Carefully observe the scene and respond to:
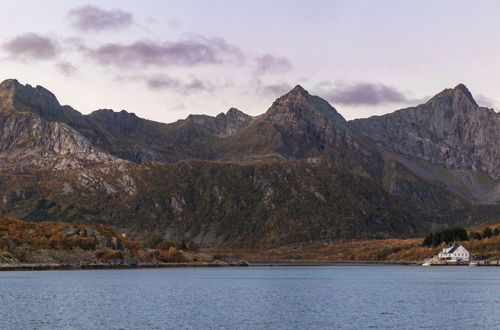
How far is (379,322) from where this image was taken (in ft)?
317

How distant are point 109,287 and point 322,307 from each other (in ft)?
234

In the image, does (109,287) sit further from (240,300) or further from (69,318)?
(69,318)

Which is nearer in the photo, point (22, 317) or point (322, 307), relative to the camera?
point (22, 317)

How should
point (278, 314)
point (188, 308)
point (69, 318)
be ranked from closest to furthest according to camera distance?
point (69, 318) < point (278, 314) < point (188, 308)

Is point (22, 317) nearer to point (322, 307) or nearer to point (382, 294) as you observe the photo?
point (322, 307)

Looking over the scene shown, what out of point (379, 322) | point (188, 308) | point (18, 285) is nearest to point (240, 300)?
point (188, 308)

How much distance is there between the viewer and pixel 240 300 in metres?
135

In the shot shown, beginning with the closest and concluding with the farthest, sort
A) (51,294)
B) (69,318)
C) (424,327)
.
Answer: (424,327) < (69,318) < (51,294)

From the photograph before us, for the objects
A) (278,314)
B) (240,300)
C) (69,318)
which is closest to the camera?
(69,318)

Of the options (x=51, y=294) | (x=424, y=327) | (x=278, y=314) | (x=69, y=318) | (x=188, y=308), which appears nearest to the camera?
(x=424, y=327)

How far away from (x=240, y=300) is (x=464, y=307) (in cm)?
4100

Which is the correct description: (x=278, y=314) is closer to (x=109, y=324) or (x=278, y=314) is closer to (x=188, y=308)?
(x=188, y=308)

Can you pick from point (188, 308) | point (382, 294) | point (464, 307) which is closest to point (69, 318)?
point (188, 308)

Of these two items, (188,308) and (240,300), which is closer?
(188,308)
